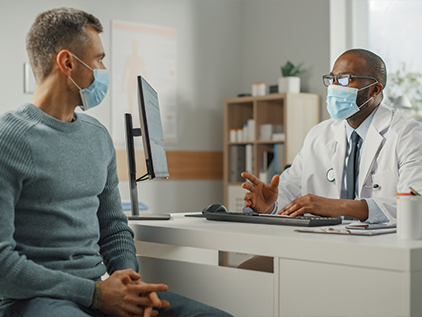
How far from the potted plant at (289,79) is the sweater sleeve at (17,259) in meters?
3.49

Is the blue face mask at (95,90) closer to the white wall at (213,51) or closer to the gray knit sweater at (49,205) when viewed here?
the gray knit sweater at (49,205)

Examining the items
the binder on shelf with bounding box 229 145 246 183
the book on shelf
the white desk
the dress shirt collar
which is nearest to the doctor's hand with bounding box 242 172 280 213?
the white desk

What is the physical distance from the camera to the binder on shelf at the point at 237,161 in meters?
4.91

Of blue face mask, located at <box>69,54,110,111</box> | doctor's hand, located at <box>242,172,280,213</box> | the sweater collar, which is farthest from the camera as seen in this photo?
doctor's hand, located at <box>242,172,280,213</box>

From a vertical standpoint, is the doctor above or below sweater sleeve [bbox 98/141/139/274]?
above

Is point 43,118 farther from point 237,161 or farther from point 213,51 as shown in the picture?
point 213,51

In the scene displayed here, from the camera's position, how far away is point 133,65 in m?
4.66

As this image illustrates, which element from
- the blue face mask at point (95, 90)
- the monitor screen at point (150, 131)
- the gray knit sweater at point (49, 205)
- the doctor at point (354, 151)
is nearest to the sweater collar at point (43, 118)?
the gray knit sweater at point (49, 205)

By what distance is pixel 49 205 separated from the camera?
128 cm

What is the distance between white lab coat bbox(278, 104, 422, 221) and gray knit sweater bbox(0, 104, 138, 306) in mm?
963

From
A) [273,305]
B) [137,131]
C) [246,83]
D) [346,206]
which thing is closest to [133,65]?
[246,83]

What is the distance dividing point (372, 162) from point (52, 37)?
133 centimetres

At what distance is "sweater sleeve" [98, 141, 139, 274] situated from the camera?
1.54 meters

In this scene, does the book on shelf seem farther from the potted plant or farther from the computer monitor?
the computer monitor
